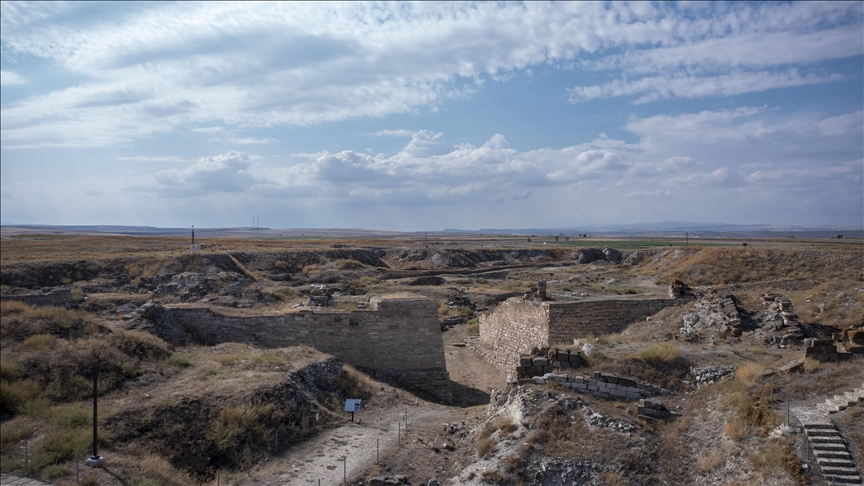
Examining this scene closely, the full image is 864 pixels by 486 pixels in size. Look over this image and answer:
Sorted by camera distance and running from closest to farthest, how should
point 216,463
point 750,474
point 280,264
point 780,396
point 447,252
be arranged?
1. point 750,474
2. point 216,463
3. point 780,396
4. point 280,264
5. point 447,252

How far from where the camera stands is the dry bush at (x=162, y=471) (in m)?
9.45

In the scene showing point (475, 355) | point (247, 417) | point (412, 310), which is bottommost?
point (475, 355)

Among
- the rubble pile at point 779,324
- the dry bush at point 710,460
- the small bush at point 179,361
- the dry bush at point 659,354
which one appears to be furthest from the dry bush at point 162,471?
the rubble pile at point 779,324

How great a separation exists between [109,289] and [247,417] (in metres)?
14.7

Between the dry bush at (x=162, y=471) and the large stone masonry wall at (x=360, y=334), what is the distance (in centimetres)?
779

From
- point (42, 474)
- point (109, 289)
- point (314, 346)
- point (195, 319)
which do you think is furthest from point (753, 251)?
point (42, 474)

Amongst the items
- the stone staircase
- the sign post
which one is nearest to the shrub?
the sign post

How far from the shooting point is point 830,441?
9680 mm

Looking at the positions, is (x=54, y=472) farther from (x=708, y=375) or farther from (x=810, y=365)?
(x=810, y=365)

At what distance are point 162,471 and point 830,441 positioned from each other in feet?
38.4

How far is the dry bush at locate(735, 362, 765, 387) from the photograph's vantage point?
39.5 feet

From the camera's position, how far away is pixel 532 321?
68.4 ft

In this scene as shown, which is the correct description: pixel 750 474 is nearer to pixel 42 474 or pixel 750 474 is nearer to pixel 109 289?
pixel 42 474

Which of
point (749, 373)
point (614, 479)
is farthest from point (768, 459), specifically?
point (749, 373)
